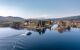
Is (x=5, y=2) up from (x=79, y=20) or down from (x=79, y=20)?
up

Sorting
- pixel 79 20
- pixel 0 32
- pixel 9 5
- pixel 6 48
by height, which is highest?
pixel 9 5

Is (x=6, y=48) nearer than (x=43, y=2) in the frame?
Yes

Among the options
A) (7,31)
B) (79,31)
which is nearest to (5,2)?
(7,31)

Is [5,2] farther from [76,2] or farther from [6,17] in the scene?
[76,2]

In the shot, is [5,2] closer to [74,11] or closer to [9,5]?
[9,5]

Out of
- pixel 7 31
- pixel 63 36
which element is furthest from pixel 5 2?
pixel 63 36

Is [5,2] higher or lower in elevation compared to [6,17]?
higher
